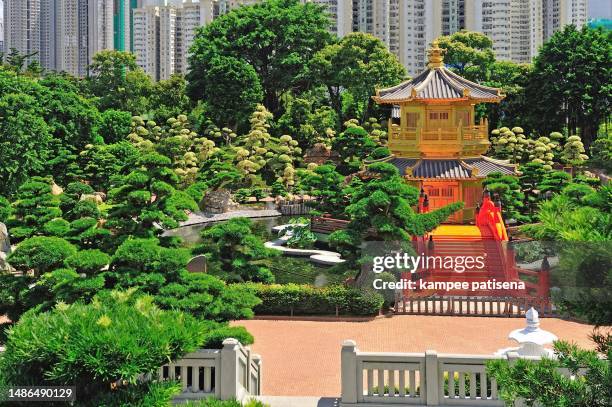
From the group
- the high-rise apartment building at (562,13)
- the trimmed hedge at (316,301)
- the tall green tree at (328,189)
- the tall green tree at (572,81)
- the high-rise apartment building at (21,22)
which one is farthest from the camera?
the high-rise apartment building at (21,22)

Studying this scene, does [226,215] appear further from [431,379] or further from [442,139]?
[431,379]

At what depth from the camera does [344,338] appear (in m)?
13.4

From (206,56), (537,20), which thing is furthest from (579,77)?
(537,20)

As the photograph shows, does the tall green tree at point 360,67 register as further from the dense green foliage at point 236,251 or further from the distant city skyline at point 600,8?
the distant city skyline at point 600,8

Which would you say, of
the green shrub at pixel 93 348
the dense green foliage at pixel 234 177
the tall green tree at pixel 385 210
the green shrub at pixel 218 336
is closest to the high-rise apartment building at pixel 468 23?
the dense green foliage at pixel 234 177

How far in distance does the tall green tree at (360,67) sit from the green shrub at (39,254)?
28662 mm

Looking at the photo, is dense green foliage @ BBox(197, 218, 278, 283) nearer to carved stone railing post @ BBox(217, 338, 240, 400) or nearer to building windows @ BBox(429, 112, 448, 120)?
carved stone railing post @ BBox(217, 338, 240, 400)

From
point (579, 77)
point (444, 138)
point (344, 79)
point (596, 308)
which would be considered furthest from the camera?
point (344, 79)

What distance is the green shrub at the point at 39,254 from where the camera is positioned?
10.9 meters

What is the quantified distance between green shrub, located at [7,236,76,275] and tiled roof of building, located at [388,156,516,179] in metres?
12.7

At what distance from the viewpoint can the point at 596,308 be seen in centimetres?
511

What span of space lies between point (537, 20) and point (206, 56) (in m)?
32.6

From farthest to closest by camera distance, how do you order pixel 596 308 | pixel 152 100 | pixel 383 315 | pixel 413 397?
pixel 152 100
pixel 383 315
pixel 413 397
pixel 596 308

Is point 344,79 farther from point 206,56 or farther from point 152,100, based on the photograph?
point 152,100
